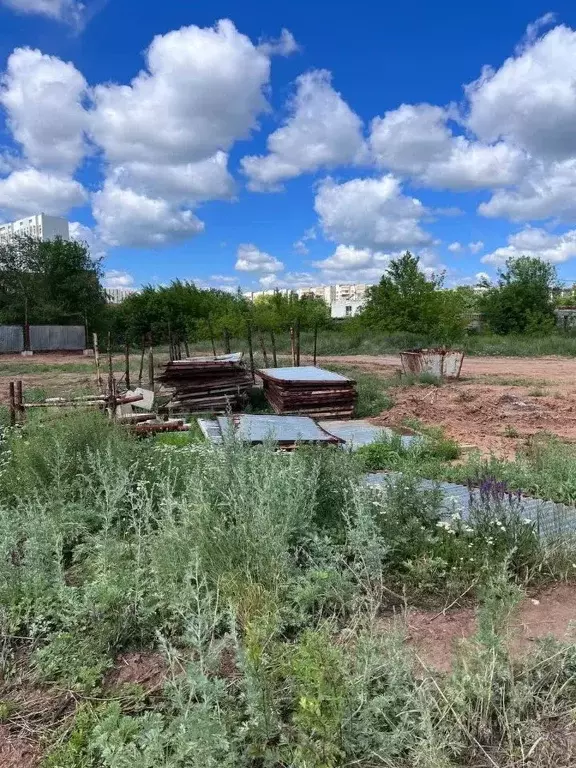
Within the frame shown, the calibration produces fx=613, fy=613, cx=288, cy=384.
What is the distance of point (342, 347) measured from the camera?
3400cm

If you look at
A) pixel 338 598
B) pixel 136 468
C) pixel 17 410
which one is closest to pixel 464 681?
pixel 338 598

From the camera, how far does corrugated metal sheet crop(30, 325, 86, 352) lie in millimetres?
35719

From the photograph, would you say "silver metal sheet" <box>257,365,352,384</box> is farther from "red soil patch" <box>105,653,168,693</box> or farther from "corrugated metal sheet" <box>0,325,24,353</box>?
"corrugated metal sheet" <box>0,325,24,353</box>

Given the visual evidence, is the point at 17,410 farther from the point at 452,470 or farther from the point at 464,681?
the point at 464,681

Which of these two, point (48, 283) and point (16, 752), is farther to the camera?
point (48, 283)

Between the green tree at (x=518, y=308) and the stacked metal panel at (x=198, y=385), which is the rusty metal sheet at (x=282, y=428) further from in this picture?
the green tree at (x=518, y=308)

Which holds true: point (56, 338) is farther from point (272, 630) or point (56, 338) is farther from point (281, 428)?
point (272, 630)

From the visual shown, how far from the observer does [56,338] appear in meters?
36.5

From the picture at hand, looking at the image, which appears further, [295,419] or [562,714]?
[295,419]

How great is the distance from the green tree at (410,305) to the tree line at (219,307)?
0.20 feet

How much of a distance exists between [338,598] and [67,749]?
131 centimetres

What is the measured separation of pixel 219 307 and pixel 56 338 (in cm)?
1243

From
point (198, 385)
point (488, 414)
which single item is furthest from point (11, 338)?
point (488, 414)

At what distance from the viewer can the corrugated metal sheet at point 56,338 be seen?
35.7m
